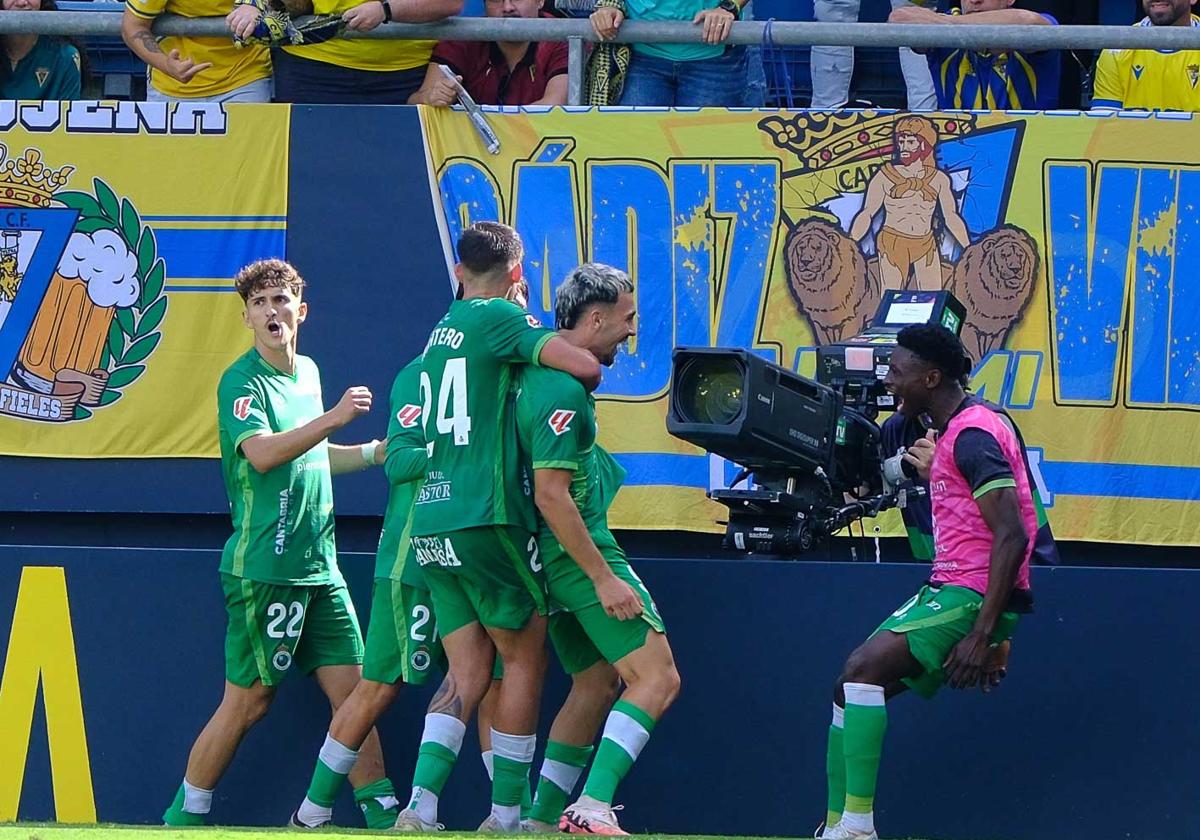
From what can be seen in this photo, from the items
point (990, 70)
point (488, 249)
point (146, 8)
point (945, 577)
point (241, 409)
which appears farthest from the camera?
point (990, 70)

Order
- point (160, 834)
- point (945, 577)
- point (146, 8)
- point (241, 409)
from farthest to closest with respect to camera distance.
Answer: point (146, 8)
point (241, 409)
point (945, 577)
point (160, 834)

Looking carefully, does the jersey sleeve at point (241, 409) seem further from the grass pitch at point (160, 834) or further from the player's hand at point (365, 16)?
the player's hand at point (365, 16)

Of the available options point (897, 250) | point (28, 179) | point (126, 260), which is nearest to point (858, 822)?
point (897, 250)

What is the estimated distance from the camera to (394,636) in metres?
6.17

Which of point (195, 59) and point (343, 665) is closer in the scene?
point (343, 665)

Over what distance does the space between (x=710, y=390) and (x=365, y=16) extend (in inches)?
110

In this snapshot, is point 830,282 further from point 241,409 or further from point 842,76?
point 241,409

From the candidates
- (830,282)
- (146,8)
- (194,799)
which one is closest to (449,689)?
(194,799)

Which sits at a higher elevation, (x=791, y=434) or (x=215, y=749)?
(x=791, y=434)

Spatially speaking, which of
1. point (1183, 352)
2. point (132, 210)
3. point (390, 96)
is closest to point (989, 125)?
point (1183, 352)

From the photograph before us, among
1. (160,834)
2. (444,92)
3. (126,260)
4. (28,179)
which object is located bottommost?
(160,834)

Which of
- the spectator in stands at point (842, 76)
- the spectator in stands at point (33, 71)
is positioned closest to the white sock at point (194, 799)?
the spectator in stands at point (33, 71)

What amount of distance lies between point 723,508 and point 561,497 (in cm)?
206

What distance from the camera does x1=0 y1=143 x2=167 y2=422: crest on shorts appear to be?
7750 mm
